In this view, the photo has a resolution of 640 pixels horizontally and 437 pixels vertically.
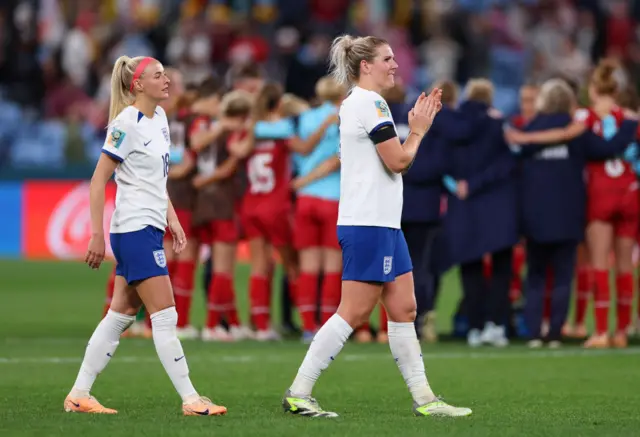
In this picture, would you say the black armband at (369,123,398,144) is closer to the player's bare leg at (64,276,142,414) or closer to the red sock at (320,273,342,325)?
the player's bare leg at (64,276,142,414)

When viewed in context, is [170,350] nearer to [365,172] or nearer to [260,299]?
[365,172]

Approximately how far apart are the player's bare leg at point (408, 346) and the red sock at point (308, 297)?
5198 millimetres

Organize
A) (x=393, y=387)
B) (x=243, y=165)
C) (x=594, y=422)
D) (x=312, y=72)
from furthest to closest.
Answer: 1. (x=312, y=72)
2. (x=243, y=165)
3. (x=393, y=387)
4. (x=594, y=422)

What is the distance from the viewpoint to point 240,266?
22.8 meters

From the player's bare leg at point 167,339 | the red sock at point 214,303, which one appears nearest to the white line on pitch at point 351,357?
the red sock at point 214,303

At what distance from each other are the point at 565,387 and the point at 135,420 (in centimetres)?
334

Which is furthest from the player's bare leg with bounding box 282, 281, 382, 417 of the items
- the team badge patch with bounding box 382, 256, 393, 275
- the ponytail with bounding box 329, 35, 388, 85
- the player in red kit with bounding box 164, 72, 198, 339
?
the player in red kit with bounding box 164, 72, 198, 339

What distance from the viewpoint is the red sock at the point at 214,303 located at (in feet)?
43.3

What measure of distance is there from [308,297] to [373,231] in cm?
538

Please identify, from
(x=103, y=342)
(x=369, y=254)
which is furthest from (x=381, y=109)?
(x=103, y=342)

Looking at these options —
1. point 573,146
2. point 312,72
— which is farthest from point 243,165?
Result: point 312,72

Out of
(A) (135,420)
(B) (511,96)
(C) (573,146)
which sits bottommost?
(A) (135,420)

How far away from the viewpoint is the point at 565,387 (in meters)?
9.43

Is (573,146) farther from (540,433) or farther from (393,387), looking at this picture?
(540,433)
